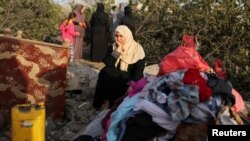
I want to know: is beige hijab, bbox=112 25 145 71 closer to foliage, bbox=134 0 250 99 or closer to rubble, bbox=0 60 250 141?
rubble, bbox=0 60 250 141

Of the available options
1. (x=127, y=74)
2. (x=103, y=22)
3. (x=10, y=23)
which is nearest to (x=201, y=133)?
(x=127, y=74)

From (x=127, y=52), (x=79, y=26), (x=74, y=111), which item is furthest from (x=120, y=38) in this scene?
(x=79, y=26)

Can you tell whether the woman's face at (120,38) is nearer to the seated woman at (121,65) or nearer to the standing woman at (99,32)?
the seated woman at (121,65)

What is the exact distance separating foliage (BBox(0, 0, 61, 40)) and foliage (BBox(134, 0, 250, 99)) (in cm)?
279

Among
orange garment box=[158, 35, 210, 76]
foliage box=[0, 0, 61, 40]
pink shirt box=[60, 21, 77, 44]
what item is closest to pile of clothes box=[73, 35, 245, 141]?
orange garment box=[158, 35, 210, 76]

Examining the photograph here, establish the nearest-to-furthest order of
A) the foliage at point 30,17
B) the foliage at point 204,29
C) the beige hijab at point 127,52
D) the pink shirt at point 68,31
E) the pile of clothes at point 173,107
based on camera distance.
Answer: the pile of clothes at point 173,107, the beige hijab at point 127,52, the foliage at point 204,29, the pink shirt at point 68,31, the foliage at point 30,17

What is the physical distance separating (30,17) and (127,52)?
7.42 m

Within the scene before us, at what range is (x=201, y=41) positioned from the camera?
429 inches

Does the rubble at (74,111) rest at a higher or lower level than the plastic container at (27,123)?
lower

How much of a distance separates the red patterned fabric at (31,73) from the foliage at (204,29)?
4.02 metres

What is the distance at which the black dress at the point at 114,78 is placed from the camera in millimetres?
6281

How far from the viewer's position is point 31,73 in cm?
643

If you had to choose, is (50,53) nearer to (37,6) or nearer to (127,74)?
(127,74)

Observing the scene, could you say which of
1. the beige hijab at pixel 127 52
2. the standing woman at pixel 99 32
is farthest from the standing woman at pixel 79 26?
the beige hijab at pixel 127 52
